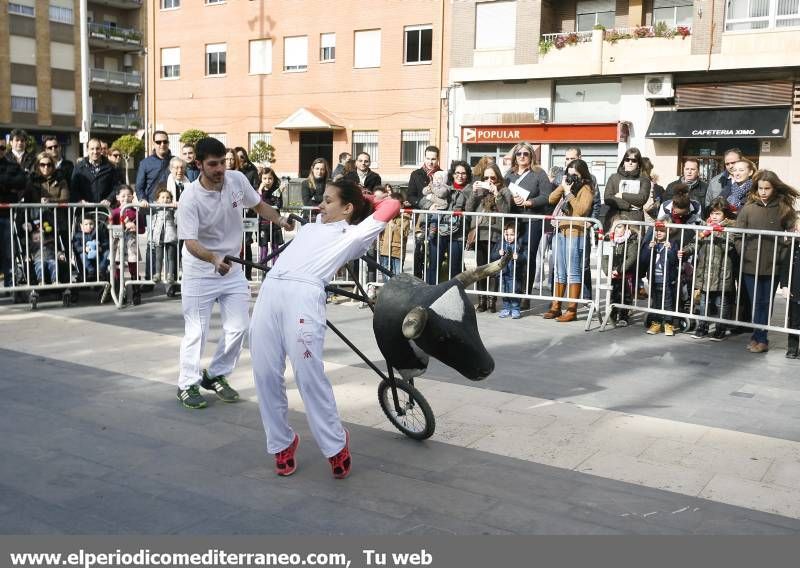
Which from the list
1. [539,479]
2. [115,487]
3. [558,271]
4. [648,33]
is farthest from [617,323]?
[648,33]

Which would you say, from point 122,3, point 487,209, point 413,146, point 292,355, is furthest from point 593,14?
point 122,3

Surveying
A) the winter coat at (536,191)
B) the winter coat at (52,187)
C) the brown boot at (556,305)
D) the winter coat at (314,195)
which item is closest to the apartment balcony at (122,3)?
the winter coat at (52,187)

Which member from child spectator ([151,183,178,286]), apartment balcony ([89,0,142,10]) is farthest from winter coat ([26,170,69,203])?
apartment balcony ([89,0,142,10])

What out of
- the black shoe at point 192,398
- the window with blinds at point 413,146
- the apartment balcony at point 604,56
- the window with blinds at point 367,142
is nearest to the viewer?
the black shoe at point 192,398

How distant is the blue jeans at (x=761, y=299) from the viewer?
819 cm

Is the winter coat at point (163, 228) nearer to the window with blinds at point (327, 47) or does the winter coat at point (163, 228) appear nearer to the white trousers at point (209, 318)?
the white trousers at point (209, 318)

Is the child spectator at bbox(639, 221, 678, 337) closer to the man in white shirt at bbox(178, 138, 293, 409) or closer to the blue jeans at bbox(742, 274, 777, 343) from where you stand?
the blue jeans at bbox(742, 274, 777, 343)

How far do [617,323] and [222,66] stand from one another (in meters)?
32.6

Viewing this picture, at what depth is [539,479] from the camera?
15.2ft

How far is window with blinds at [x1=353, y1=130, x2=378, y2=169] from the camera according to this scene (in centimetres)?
3453

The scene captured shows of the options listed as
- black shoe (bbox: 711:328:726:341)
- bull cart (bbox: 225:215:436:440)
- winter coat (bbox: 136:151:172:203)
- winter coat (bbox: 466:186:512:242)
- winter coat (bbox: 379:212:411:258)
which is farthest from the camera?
winter coat (bbox: 136:151:172:203)

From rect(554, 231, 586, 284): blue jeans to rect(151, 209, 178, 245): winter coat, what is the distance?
15.4 ft

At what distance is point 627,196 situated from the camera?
977 cm

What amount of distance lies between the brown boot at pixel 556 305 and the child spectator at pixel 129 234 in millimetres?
4886
